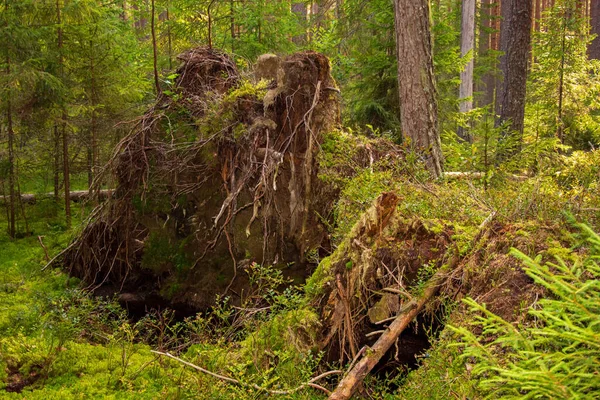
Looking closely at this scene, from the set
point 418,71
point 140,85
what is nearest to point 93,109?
point 140,85

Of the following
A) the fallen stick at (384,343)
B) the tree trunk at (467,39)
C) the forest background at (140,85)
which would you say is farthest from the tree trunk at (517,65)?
the fallen stick at (384,343)

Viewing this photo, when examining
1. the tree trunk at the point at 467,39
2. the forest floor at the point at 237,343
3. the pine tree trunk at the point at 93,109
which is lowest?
the forest floor at the point at 237,343

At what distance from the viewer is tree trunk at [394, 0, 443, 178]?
809 cm

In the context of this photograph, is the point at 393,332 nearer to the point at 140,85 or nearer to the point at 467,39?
the point at 140,85

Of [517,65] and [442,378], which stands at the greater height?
[517,65]

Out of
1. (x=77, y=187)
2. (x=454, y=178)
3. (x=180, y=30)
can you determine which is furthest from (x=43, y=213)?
(x=454, y=178)

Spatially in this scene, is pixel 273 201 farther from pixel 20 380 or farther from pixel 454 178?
pixel 20 380

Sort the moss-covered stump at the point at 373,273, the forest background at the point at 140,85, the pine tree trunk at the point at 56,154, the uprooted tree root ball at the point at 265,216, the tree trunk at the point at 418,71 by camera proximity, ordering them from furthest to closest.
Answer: the pine tree trunk at the point at 56,154, the forest background at the point at 140,85, the tree trunk at the point at 418,71, the uprooted tree root ball at the point at 265,216, the moss-covered stump at the point at 373,273

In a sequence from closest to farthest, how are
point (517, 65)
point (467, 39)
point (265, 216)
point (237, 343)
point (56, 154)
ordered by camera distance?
point (237, 343) → point (265, 216) → point (517, 65) → point (56, 154) → point (467, 39)

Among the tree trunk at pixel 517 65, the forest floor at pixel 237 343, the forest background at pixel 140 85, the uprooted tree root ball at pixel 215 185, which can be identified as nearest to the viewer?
the forest floor at pixel 237 343

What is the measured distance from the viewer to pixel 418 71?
8.14m

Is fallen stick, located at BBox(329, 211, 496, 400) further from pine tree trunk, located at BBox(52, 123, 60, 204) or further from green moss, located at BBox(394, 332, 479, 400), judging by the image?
pine tree trunk, located at BBox(52, 123, 60, 204)

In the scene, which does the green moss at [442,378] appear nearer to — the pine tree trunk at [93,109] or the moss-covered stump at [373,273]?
the moss-covered stump at [373,273]

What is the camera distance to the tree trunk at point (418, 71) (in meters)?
8.09
